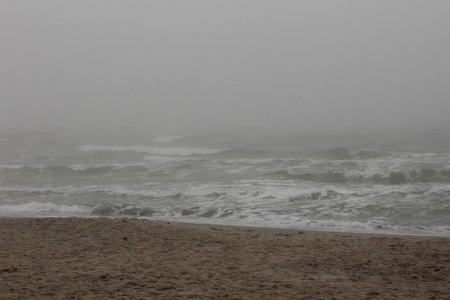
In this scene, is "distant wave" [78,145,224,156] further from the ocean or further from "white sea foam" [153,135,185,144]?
"white sea foam" [153,135,185,144]

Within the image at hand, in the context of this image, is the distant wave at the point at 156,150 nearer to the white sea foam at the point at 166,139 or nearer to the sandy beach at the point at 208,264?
the white sea foam at the point at 166,139

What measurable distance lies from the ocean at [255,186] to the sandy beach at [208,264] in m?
2.74

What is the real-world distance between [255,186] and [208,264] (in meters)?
10.5

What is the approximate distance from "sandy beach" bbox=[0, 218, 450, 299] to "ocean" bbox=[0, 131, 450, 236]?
2743 mm

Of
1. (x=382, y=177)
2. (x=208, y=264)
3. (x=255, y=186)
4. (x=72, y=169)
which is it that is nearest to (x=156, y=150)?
(x=72, y=169)

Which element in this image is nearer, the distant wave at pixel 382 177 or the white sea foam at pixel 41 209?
the white sea foam at pixel 41 209

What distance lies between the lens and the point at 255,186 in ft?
55.6

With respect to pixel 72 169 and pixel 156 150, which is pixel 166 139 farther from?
pixel 72 169

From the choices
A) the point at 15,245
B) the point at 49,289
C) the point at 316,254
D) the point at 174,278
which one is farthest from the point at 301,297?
the point at 15,245

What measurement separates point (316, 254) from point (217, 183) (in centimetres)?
1092

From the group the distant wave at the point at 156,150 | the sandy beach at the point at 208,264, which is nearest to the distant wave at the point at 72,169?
the distant wave at the point at 156,150

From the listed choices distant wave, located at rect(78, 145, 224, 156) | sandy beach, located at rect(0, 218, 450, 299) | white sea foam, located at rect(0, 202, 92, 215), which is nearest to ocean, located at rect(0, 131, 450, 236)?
white sea foam, located at rect(0, 202, 92, 215)

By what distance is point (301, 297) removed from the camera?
16.5 feet

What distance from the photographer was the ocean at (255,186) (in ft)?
39.6
